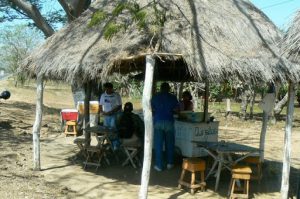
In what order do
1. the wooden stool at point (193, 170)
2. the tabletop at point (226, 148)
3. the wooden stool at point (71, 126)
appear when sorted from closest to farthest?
the wooden stool at point (193, 170), the tabletop at point (226, 148), the wooden stool at point (71, 126)

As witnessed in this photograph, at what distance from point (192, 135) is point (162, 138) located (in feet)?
3.36

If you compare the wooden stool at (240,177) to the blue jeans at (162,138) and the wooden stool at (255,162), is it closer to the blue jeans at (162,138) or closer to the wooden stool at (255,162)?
the wooden stool at (255,162)

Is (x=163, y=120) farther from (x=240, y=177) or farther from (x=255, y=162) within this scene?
(x=240, y=177)

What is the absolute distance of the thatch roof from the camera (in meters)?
8.12

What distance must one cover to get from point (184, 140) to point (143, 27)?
3.73m

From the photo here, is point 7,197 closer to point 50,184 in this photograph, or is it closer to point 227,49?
point 50,184

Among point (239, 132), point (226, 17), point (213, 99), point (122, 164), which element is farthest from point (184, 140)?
point (213, 99)

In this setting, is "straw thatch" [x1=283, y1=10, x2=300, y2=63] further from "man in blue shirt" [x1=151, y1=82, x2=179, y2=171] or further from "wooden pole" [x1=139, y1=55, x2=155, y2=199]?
"man in blue shirt" [x1=151, y1=82, x2=179, y2=171]

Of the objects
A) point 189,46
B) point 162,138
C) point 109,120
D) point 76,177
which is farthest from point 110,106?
point 189,46

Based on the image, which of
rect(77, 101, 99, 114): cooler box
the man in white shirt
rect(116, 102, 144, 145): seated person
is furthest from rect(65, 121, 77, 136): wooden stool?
rect(116, 102, 144, 145): seated person

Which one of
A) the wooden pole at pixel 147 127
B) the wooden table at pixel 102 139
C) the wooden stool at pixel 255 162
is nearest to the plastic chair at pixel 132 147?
the wooden table at pixel 102 139

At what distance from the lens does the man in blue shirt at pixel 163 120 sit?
1002 cm

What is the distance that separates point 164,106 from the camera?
9.98 m

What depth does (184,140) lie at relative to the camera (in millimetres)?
11188
